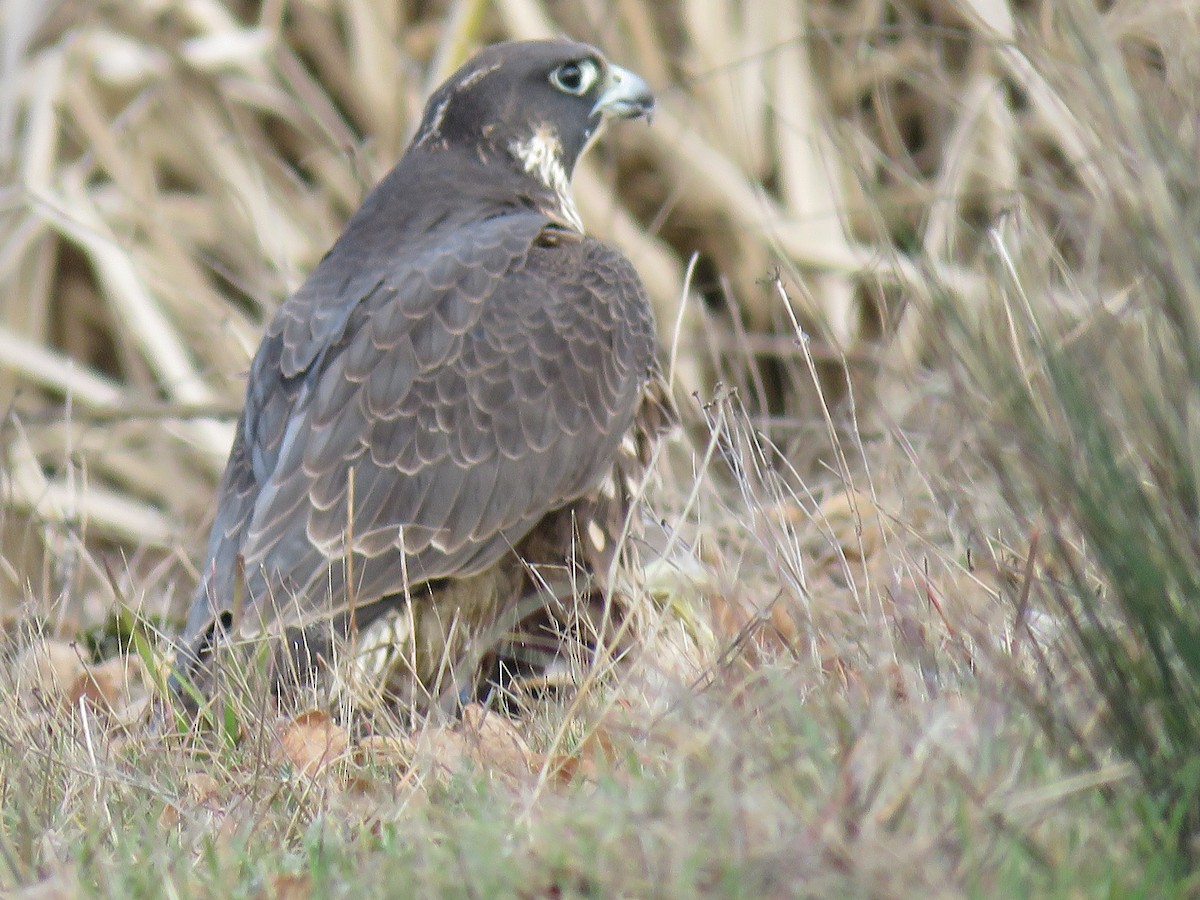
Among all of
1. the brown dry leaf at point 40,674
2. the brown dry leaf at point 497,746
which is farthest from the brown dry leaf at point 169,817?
the brown dry leaf at point 497,746

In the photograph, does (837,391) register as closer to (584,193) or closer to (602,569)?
(584,193)

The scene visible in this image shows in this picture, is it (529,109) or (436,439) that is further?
(529,109)

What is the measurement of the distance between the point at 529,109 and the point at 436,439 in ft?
3.56

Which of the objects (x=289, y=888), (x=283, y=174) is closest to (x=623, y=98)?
(x=289, y=888)

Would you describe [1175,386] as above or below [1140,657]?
above

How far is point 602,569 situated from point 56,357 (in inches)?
157

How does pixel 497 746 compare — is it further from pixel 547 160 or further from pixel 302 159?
pixel 302 159

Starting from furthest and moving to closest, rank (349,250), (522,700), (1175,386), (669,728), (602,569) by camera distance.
Result: (349,250) → (602,569) → (522,700) → (669,728) → (1175,386)

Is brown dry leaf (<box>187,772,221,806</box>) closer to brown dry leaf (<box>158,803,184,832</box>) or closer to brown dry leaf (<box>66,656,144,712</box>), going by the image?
brown dry leaf (<box>158,803,184,832</box>)

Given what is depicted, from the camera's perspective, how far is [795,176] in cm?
643

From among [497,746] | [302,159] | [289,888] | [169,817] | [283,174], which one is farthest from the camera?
[283,174]

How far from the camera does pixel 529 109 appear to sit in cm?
393

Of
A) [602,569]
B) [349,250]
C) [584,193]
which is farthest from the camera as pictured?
[584,193]

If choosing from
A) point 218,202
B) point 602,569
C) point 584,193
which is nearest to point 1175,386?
point 602,569
